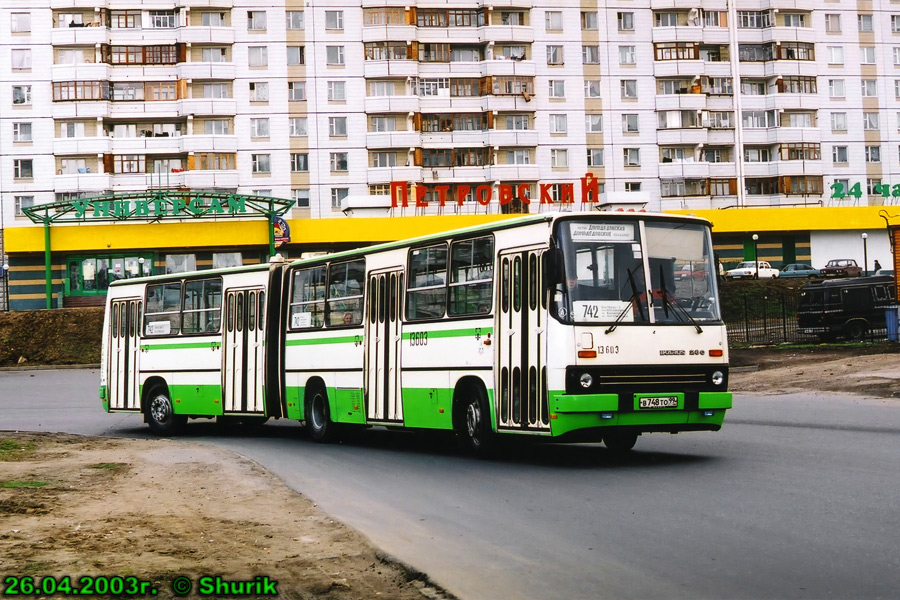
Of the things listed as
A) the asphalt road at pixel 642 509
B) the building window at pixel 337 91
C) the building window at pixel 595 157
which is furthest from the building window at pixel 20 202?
the asphalt road at pixel 642 509

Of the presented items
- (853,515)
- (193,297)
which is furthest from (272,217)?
(853,515)

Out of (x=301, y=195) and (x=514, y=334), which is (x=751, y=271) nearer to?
(x=301, y=195)

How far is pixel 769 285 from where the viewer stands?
209 feet

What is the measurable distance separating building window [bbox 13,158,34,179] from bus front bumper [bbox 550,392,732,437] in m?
70.7

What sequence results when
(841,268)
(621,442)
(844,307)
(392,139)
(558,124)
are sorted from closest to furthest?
(621,442) → (844,307) → (841,268) → (392,139) → (558,124)

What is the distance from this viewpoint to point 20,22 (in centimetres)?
7931

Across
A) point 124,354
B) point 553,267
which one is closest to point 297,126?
point 124,354

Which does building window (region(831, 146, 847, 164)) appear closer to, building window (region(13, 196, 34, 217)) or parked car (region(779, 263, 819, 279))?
parked car (region(779, 263, 819, 279))

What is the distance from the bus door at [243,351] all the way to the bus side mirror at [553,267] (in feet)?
29.3

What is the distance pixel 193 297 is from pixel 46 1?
204 ft

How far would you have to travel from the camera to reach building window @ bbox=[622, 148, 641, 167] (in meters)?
84.1

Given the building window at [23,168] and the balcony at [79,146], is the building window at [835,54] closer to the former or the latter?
the balcony at [79,146]

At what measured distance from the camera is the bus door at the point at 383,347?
1762 cm

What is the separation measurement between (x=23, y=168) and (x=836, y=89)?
54.0m
